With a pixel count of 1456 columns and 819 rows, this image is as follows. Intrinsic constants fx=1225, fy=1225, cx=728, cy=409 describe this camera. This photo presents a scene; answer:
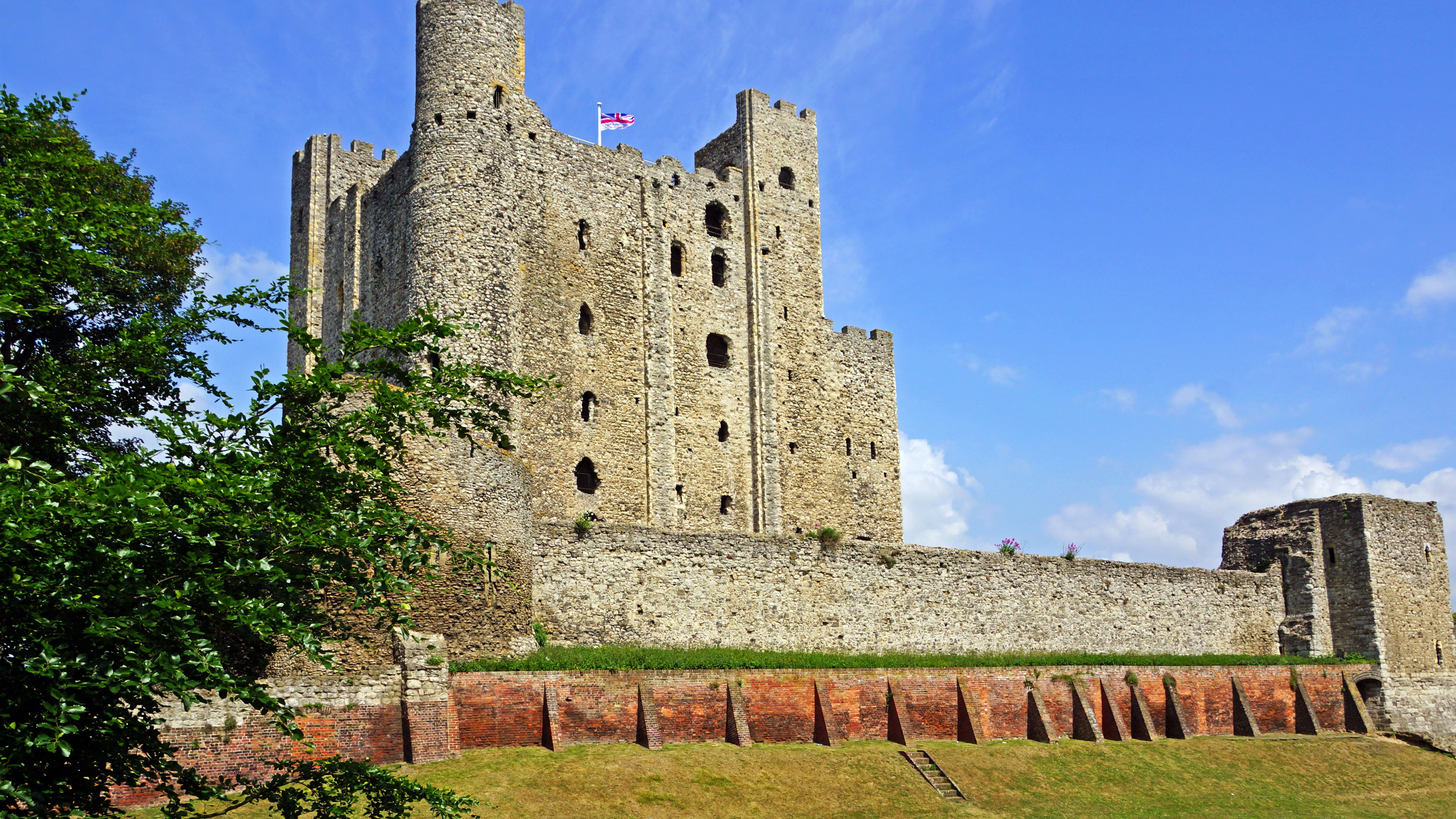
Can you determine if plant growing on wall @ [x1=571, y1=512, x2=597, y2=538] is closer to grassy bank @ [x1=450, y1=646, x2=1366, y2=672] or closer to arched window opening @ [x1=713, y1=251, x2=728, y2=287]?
grassy bank @ [x1=450, y1=646, x2=1366, y2=672]

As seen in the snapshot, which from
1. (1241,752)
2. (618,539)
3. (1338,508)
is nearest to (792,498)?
(618,539)

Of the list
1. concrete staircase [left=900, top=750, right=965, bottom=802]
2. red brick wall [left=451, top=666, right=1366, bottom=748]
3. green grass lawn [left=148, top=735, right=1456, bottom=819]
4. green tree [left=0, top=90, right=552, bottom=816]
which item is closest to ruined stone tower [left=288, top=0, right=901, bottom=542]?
red brick wall [left=451, top=666, right=1366, bottom=748]

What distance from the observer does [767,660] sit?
27922mm

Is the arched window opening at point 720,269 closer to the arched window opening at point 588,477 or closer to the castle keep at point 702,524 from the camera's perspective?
the castle keep at point 702,524

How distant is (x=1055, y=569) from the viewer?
3828 centimetres

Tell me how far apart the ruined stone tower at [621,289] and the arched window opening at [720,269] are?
0.25 feet

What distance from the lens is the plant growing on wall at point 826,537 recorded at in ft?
110

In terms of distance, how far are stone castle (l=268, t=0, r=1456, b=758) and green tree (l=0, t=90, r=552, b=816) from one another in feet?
32.8

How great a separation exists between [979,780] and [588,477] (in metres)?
15.5

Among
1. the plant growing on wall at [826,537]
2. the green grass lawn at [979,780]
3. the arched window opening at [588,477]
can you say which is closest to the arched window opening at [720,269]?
the arched window opening at [588,477]

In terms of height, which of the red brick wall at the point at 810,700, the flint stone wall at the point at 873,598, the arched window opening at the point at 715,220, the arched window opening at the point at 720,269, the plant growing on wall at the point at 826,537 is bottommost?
the red brick wall at the point at 810,700

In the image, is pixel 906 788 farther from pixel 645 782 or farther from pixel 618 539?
pixel 618 539

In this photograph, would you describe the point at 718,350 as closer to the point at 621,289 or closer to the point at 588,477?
the point at 621,289

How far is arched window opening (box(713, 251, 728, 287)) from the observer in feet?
139
